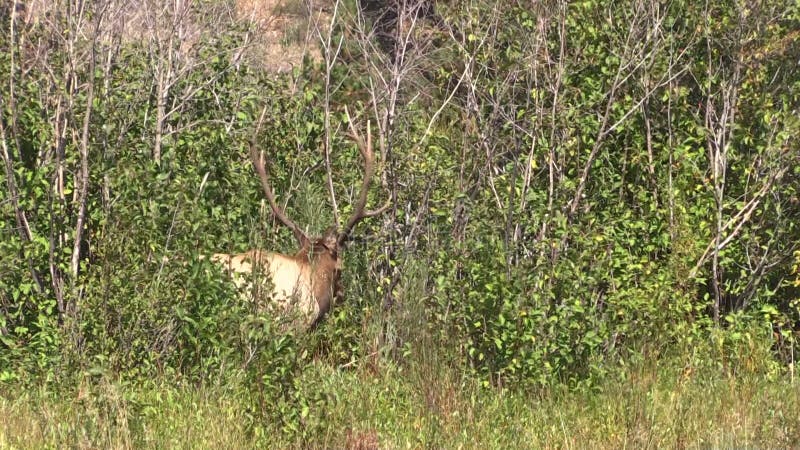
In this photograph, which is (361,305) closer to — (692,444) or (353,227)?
(353,227)

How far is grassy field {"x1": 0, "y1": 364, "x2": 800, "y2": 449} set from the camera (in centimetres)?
658

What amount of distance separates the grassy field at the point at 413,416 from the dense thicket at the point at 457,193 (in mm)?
261

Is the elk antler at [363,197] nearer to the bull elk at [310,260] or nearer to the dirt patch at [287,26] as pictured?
the bull elk at [310,260]

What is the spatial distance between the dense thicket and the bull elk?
0.17 meters

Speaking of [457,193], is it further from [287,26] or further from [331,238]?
[287,26]

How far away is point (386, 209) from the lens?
8594mm

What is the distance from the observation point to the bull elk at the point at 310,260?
7966 mm

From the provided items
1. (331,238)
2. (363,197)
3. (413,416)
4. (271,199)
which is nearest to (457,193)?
(363,197)

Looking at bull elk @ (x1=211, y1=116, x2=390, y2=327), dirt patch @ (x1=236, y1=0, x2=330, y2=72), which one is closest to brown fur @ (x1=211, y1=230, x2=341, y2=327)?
bull elk @ (x1=211, y1=116, x2=390, y2=327)

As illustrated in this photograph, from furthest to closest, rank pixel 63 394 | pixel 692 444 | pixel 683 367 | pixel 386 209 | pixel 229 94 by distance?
pixel 229 94, pixel 386 209, pixel 683 367, pixel 63 394, pixel 692 444

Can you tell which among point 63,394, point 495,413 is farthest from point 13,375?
point 495,413

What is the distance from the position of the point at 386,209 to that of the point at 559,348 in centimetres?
176

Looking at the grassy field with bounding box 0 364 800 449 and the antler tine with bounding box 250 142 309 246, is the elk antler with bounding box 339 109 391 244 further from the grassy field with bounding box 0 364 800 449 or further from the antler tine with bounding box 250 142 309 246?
the grassy field with bounding box 0 364 800 449

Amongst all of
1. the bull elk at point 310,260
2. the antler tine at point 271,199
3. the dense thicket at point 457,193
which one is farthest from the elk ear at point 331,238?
the dense thicket at point 457,193
